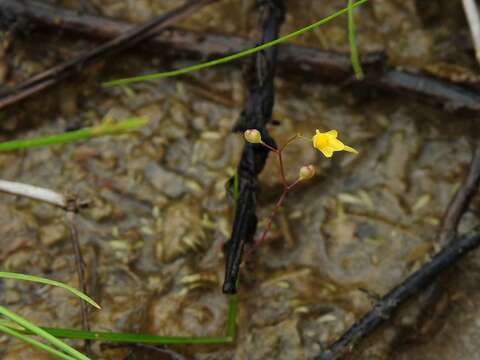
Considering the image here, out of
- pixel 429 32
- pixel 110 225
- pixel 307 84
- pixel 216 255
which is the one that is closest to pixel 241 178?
pixel 216 255

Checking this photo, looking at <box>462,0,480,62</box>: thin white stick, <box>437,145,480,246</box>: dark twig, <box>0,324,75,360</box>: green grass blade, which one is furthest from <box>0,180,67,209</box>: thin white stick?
<box>462,0,480,62</box>: thin white stick

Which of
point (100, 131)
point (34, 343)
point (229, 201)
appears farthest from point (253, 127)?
point (34, 343)

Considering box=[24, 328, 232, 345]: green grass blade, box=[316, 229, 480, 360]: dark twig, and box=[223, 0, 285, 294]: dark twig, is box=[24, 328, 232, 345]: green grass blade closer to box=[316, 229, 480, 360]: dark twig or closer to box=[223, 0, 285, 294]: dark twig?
box=[223, 0, 285, 294]: dark twig

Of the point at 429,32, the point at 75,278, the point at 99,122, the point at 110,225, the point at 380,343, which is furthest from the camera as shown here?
the point at 429,32

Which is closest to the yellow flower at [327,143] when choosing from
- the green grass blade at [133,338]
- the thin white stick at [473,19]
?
the green grass blade at [133,338]

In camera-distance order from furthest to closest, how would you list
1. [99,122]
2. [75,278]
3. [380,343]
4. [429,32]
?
[429,32] < [99,122] < [75,278] < [380,343]

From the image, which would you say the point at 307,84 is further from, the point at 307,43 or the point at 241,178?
the point at 241,178

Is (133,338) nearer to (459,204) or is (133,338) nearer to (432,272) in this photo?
(432,272)

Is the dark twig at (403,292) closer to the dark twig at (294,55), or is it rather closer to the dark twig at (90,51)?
the dark twig at (294,55)
